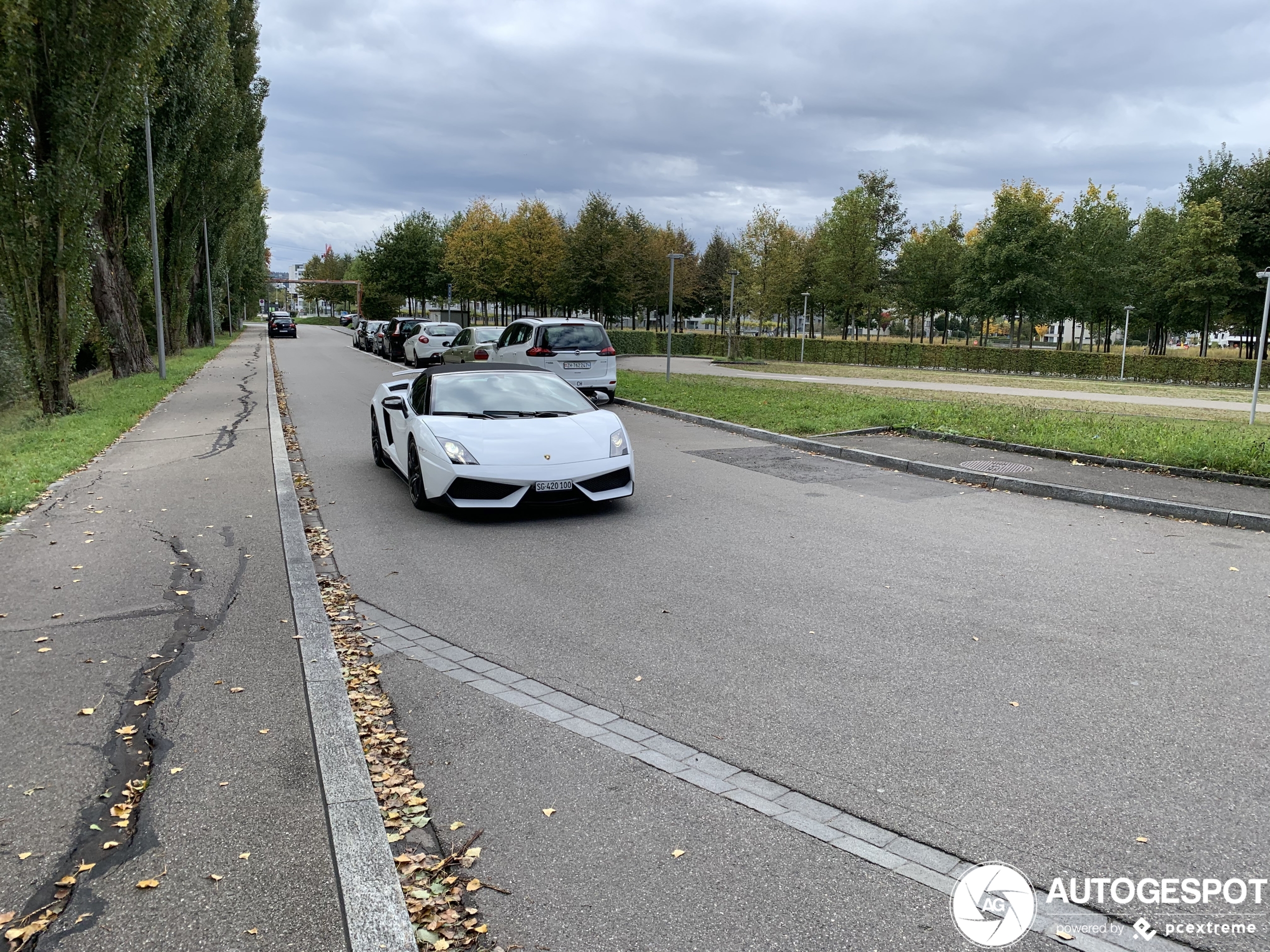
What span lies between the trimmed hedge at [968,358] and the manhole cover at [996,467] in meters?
34.4

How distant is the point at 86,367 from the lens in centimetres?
3088

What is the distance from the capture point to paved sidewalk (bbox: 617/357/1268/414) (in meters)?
24.8

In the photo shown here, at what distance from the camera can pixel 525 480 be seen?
7.75 meters

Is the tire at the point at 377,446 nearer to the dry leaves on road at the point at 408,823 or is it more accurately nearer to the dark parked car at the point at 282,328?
the dry leaves on road at the point at 408,823

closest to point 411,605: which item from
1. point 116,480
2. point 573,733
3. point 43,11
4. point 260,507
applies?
point 573,733

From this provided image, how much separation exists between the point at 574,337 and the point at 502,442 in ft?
34.6

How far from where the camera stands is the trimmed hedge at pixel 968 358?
40125 millimetres

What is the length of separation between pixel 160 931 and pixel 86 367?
3400 centimetres

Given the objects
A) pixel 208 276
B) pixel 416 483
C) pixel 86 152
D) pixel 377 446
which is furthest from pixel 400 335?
pixel 416 483

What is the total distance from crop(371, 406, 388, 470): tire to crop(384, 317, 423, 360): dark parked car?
73.5 ft

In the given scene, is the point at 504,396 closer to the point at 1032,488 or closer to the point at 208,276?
the point at 1032,488

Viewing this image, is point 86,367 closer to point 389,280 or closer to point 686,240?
point 389,280

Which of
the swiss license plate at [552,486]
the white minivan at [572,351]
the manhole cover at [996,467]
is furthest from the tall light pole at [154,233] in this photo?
the manhole cover at [996,467]

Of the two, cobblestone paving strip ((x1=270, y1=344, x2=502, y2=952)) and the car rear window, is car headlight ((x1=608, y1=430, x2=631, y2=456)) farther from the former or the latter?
the car rear window
